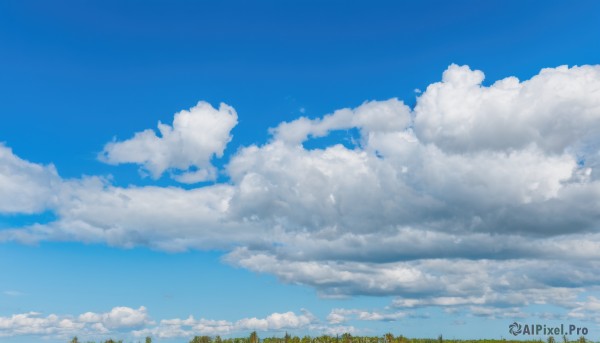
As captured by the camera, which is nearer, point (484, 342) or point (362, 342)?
point (362, 342)

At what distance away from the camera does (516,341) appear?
218ft

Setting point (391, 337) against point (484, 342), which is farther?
point (484, 342)

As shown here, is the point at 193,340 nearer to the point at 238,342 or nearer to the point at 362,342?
the point at 238,342

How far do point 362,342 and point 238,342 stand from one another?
46.5ft

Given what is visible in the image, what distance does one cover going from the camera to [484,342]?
6888 centimetres

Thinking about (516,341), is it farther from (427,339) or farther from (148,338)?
(148,338)

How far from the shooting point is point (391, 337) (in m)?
64.6

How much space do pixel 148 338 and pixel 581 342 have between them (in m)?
48.7

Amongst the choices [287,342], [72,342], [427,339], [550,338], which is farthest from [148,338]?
[550,338]

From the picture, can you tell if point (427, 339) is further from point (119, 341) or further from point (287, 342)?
point (119, 341)

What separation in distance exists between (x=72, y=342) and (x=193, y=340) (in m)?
14.0

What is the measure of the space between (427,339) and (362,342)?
846 cm

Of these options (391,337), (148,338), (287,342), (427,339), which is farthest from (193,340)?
(427,339)

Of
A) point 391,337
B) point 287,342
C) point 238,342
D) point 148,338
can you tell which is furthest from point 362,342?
point 148,338
